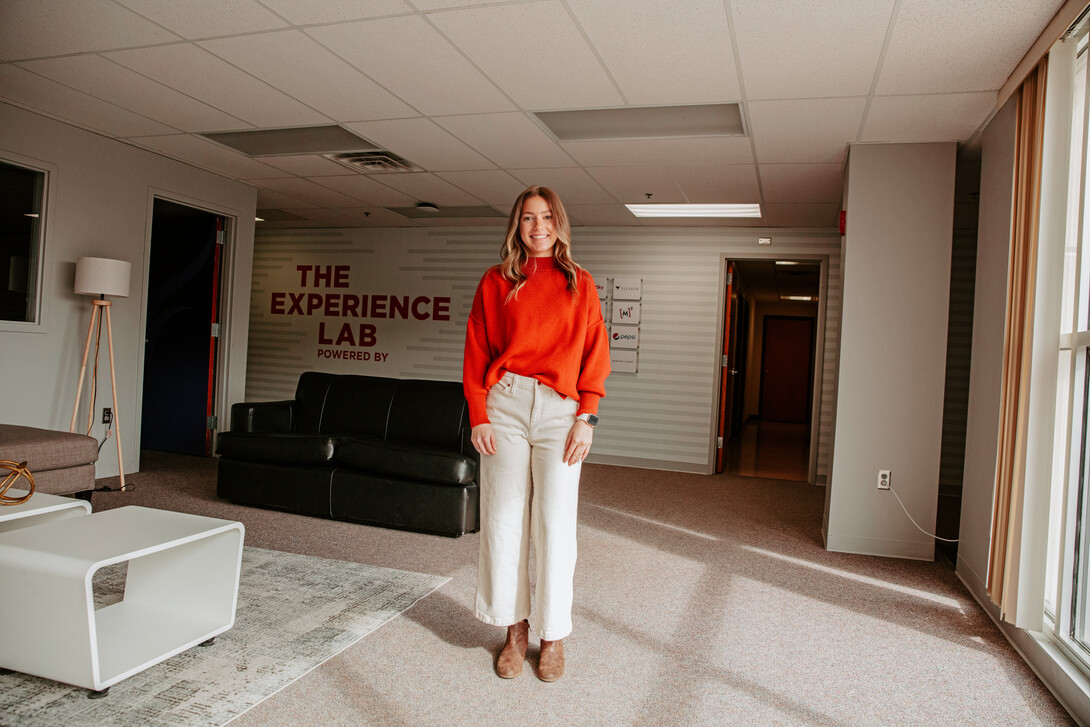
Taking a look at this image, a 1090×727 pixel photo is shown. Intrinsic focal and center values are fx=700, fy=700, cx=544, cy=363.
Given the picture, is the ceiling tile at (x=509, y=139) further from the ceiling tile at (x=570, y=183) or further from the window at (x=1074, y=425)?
the window at (x=1074, y=425)

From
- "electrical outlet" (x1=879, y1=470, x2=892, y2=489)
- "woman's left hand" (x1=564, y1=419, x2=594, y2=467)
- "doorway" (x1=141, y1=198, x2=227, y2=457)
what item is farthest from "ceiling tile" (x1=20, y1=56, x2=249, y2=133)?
"electrical outlet" (x1=879, y1=470, x2=892, y2=489)

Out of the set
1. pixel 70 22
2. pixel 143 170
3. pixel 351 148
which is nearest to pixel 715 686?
pixel 70 22

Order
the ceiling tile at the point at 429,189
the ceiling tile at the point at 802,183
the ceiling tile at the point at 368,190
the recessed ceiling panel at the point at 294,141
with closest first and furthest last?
the recessed ceiling panel at the point at 294,141
the ceiling tile at the point at 802,183
the ceiling tile at the point at 429,189
the ceiling tile at the point at 368,190

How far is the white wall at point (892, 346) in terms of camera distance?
13.4 ft

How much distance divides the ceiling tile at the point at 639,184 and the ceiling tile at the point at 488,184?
74 cm

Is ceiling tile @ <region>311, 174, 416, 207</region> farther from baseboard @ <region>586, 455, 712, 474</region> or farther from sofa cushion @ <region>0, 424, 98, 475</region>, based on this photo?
baseboard @ <region>586, 455, 712, 474</region>

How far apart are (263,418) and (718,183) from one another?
379 cm

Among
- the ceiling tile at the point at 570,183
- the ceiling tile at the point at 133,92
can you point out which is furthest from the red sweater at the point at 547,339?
the ceiling tile at the point at 570,183

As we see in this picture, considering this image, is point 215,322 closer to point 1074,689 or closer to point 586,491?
point 586,491

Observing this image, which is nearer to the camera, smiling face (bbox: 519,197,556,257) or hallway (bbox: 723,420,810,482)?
smiling face (bbox: 519,197,556,257)

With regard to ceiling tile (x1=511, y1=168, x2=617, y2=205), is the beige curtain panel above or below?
below

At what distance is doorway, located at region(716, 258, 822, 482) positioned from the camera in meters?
9.26

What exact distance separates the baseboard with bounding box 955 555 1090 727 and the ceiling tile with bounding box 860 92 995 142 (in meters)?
2.39

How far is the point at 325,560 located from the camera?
3.42m
